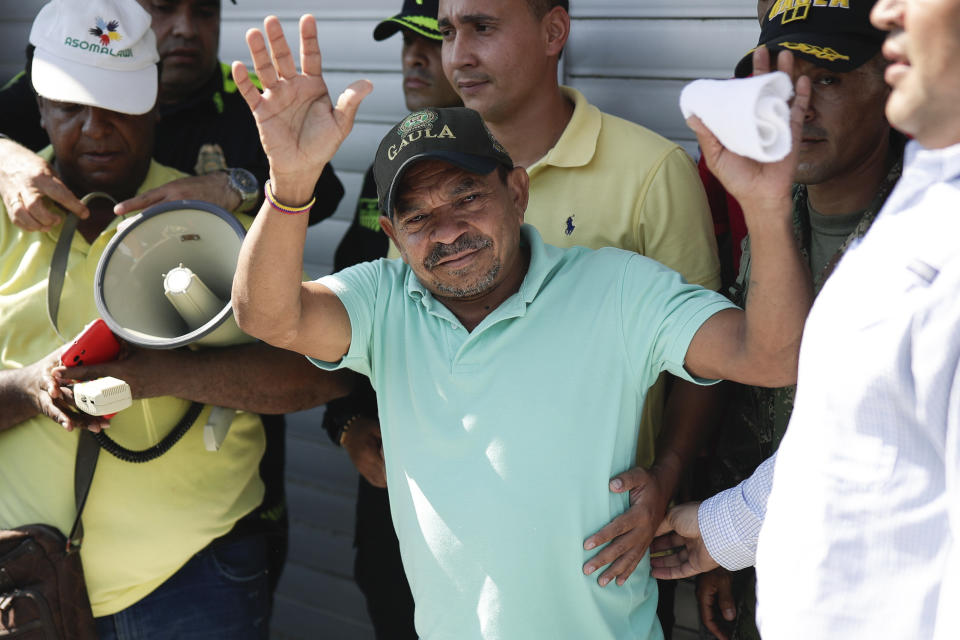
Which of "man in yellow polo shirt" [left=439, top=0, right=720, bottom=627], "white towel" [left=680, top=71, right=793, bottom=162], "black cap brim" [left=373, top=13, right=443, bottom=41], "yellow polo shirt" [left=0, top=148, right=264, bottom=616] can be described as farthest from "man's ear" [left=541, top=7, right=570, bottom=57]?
"yellow polo shirt" [left=0, top=148, right=264, bottom=616]

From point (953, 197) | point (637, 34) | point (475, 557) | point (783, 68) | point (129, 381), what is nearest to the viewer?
point (953, 197)

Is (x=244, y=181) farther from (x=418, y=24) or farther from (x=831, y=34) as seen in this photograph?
(x=831, y=34)

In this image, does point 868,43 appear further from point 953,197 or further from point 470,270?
point 470,270

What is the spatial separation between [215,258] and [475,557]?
1.09m

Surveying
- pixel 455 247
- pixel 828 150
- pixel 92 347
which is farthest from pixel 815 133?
pixel 92 347

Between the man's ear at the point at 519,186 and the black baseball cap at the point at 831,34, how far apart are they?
1.96 feet

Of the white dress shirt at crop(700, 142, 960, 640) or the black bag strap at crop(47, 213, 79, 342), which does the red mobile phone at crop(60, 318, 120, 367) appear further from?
the white dress shirt at crop(700, 142, 960, 640)

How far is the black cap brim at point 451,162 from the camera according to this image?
6.86 feet

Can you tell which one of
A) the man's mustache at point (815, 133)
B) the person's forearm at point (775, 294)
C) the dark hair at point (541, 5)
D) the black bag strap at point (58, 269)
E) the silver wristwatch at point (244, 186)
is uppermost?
the dark hair at point (541, 5)

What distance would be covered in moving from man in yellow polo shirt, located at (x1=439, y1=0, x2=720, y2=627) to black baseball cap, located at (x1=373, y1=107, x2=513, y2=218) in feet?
1.14

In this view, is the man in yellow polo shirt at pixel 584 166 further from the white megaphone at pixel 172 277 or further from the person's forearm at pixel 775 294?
the white megaphone at pixel 172 277

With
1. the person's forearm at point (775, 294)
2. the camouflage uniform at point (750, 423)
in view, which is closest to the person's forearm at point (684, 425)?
the camouflage uniform at point (750, 423)

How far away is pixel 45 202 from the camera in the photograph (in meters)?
2.59

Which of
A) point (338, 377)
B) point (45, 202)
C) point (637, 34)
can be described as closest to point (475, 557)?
point (338, 377)
